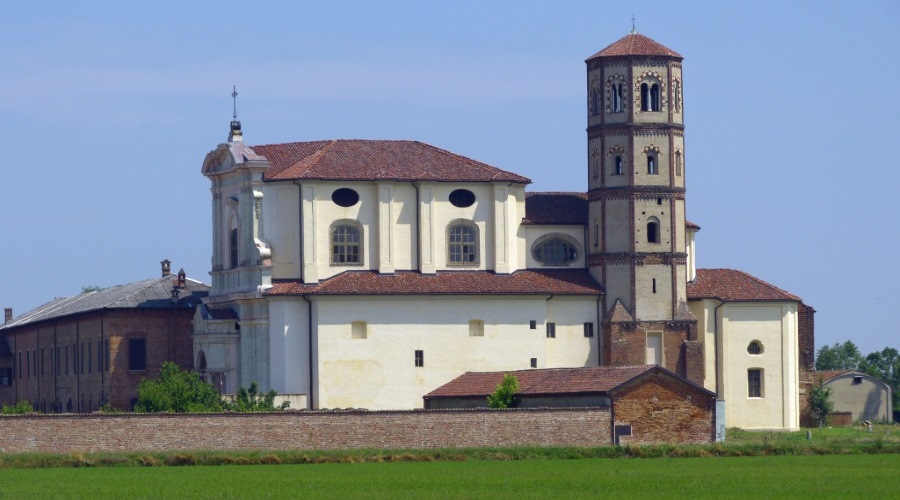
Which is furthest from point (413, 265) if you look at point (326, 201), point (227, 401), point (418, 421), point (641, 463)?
point (641, 463)

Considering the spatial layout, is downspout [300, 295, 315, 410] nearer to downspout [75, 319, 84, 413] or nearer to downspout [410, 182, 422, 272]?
downspout [410, 182, 422, 272]

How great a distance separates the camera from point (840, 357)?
17525cm

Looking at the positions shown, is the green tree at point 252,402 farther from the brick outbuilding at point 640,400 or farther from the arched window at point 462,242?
the arched window at point 462,242

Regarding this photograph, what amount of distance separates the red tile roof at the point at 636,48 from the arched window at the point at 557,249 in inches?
296

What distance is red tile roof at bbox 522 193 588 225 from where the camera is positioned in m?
90.0

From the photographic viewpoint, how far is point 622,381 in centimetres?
7575

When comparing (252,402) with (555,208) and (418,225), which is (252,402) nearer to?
(418,225)

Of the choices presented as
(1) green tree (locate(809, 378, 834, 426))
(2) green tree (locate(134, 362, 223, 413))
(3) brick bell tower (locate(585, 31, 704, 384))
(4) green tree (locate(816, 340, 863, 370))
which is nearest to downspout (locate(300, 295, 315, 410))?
(2) green tree (locate(134, 362, 223, 413))

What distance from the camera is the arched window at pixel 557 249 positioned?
295 ft

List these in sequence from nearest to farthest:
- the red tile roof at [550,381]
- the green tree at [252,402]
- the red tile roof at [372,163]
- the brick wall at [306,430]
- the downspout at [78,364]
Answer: the brick wall at [306,430]
the red tile roof at [550,381]
the green tree at [252,402]
the red tile roof at [372,163]
the downspout at [78,364]

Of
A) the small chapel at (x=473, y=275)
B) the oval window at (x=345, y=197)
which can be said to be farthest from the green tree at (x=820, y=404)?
the oval window at (x=345, y=197)

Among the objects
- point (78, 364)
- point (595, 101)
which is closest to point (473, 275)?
point (595, 101)

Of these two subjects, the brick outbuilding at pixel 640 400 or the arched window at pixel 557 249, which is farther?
the arched window at pixel 557 249

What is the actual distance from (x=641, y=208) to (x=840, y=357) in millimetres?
90612
